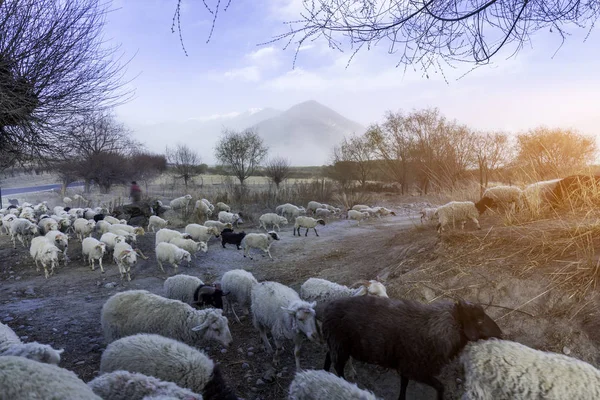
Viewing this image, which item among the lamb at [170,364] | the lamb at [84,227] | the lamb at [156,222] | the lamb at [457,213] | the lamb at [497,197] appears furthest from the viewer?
the lamb at [156,222]

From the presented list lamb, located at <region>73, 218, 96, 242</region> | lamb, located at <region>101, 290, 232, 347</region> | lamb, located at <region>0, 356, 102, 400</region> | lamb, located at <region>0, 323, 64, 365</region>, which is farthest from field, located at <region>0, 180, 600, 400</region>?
lamb, located at <region>73, 218, 96, 242</region>

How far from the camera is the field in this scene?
385 cm

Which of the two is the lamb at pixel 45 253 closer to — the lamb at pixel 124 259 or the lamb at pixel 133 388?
the lamb at pixel 124 259

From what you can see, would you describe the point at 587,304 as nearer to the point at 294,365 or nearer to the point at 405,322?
the point at 405,322

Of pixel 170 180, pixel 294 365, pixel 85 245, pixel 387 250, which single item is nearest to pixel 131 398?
pixel 294 365

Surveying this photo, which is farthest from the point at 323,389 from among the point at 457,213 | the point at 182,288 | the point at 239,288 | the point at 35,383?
the point at 457,213

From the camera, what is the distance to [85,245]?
972cm

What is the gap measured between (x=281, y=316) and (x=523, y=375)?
2.77m

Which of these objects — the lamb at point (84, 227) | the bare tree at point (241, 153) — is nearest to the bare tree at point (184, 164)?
the bare tree at point (241, 153)

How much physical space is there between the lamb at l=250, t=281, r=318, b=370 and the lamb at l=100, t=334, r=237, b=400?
1.19 metres

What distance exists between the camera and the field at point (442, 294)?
151 inches

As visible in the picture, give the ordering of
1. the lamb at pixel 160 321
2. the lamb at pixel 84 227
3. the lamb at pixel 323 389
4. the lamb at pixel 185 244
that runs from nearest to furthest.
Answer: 1. the lamb at pixel 323 389
2. the lamb at pixel 160 321
3. the lamb at pixel 185 244
4. the lamb at pixel 84 227

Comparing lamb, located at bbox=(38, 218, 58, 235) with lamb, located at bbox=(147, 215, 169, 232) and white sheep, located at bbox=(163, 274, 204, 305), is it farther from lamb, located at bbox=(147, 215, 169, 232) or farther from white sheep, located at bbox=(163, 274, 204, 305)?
white sheep, located at bbox=(163, 274, 204, 305)

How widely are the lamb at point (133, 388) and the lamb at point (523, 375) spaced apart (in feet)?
7.48
